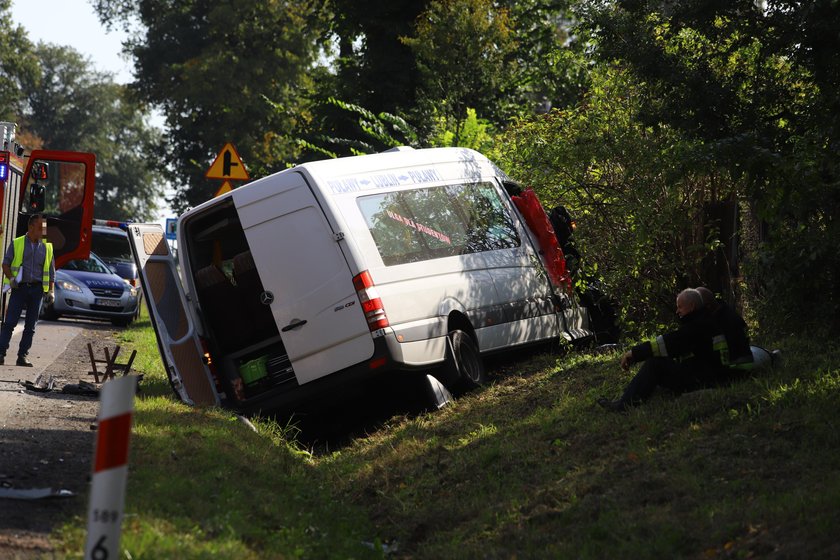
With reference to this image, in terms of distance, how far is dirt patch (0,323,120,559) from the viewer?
662 cm

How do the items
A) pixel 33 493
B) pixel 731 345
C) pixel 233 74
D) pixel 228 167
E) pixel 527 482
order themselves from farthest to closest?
pixel 233 74 → pixel 228 167 → pixel 731 345 → pixel 527 482 → pixel 33 493

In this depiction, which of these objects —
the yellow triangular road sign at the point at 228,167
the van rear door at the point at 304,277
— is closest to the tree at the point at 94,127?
the yellow triangular road sign at the point at 228,167

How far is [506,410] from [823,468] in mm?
4125

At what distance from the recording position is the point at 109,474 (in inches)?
191

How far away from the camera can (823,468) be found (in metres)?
7.25

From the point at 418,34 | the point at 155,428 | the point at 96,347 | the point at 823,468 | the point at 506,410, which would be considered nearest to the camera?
the point at 823,468

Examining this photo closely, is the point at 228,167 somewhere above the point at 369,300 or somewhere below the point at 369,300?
above

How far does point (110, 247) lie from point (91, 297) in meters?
5.15

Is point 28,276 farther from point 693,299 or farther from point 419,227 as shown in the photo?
point 693,299

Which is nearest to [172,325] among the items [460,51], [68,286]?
[460,51]

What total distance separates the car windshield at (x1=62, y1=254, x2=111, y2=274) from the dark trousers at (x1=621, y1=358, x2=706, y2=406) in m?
18.7

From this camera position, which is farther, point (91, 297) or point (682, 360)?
point (91, 297)

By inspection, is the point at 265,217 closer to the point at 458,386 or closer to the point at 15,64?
the point at 458,386

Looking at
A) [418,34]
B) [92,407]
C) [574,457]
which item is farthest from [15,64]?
[574,457]
